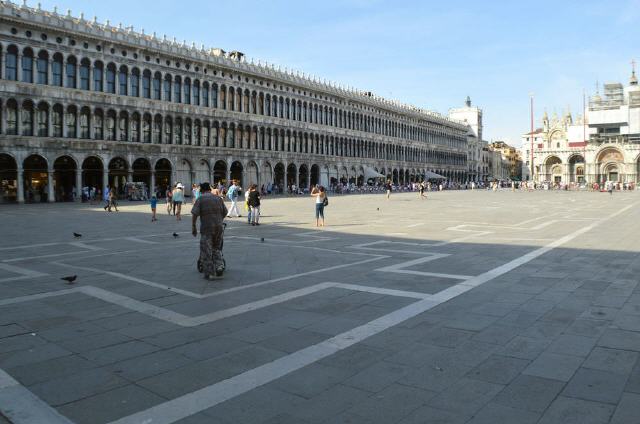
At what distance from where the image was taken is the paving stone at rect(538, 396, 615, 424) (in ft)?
12.4

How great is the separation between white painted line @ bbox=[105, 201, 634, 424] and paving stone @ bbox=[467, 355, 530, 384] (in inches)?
53.8

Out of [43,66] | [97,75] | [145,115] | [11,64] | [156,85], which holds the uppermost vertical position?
[156,85]

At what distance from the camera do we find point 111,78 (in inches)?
1783

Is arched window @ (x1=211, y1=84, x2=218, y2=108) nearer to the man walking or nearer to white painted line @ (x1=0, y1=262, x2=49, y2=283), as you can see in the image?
white painted line @ (x1=0, y1=262, x2=49, y2=283)

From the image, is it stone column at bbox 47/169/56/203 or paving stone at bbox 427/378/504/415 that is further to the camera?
stone column at bbox 47/169/56/203

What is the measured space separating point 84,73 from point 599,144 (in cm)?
10016

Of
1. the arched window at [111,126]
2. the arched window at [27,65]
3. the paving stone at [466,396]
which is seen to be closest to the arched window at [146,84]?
the arched window at [111,126]

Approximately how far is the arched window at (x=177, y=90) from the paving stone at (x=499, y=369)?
49662 mm

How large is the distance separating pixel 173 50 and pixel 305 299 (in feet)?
156

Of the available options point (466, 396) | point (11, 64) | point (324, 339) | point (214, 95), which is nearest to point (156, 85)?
point (214, 95)

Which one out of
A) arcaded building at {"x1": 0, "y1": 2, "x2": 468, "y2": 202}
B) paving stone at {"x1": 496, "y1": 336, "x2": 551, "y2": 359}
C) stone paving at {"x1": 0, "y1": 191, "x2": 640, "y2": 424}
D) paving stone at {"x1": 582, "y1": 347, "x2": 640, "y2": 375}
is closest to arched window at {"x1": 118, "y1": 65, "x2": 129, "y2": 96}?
arcaded building at {"x1": 0, "y1": 2, "x2": 468, "y2": 202}

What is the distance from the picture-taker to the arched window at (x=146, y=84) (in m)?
47.8

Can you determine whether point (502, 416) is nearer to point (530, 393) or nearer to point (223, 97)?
point (530, 393)

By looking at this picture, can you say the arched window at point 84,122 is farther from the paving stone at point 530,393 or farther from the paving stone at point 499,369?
the paving stone at point 530,393
